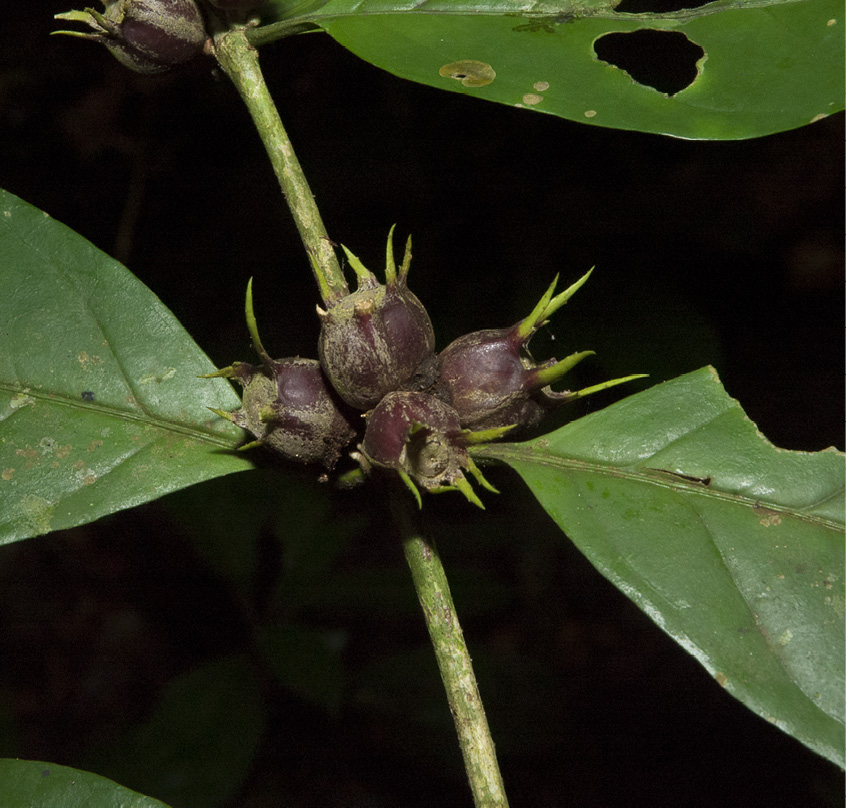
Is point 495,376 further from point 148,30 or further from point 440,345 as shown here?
point 440,345

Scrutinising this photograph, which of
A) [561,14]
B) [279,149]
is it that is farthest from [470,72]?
[279,149]

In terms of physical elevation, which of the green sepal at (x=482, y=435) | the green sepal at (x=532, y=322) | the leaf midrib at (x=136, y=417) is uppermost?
the green sepal at (x=532, y=322)

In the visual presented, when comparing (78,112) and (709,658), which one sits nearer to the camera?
(709,658)

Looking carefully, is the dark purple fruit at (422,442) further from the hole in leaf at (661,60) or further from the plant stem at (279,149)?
the hole in leaf at (661,60)

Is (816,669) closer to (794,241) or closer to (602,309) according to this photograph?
(602,309)

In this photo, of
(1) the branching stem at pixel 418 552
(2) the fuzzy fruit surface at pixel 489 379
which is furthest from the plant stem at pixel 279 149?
(2) the fuzzy fruit surface at pixel 489 379

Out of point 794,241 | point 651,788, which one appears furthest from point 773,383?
point 651,788

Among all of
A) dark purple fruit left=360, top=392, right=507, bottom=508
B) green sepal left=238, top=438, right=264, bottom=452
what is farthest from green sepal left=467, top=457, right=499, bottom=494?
green sepal left=238, top=438, right=264, bottom=452
